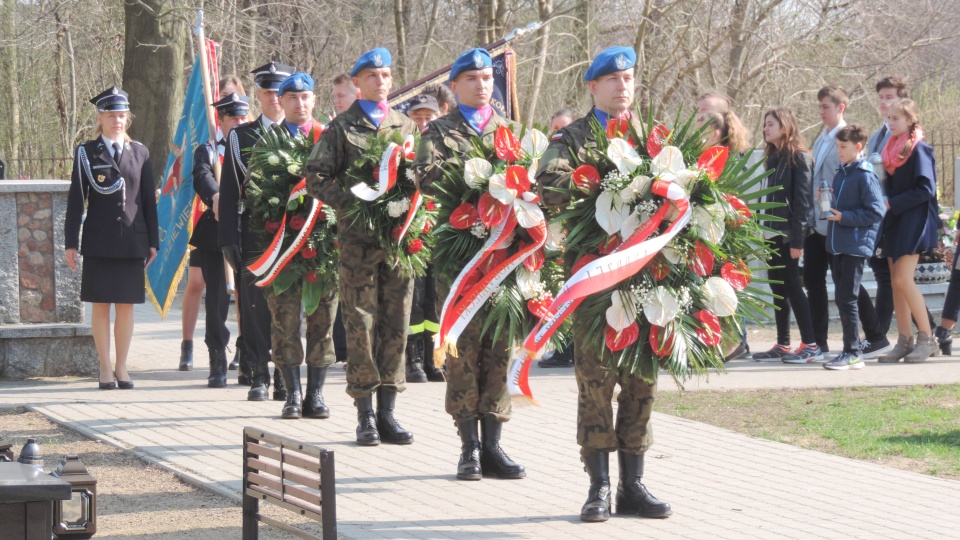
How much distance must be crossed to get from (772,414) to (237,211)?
401cm

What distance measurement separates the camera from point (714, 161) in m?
5.46

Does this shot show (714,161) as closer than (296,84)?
Yes

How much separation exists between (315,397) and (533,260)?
2675 mm

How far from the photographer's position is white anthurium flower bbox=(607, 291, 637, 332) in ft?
17.7

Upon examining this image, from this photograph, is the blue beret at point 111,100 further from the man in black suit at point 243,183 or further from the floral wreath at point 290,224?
the floral wreath at point 290,224

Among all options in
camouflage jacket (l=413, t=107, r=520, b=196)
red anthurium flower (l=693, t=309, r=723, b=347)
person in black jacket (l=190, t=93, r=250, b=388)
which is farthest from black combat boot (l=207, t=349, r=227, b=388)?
red anthurium flower (l=693, t=309, r=723, b=347)

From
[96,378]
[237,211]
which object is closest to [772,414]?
[237,211]

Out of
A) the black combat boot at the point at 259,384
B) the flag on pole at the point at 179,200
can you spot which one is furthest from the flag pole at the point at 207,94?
the black combat boot at the point at 259,384

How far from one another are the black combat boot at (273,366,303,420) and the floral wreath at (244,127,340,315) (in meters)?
0.48

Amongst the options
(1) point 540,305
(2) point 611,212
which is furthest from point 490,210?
(2) point 611,212

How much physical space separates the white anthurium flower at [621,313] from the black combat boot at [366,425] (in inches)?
97.1

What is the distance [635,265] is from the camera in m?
5.30

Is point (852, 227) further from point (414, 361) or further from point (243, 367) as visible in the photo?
point (243, 367)

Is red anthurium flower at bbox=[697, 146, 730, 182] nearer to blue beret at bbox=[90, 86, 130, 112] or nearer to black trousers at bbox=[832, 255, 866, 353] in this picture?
black trousers at bbox=[832, 255, 866, 353]
